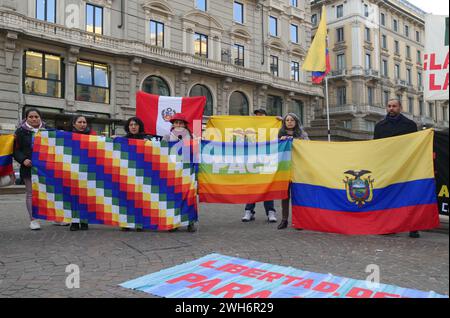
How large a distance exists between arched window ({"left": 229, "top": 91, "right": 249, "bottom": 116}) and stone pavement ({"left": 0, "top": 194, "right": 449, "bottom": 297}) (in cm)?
2561

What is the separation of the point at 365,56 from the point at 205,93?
1168 inches

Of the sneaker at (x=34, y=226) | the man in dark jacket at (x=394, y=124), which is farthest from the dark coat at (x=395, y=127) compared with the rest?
the sneaker at (x=34, y=226)

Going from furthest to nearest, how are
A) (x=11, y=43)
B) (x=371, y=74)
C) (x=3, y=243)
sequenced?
(x=371, y=74), (x=11, y=43), (x=3, y=243)

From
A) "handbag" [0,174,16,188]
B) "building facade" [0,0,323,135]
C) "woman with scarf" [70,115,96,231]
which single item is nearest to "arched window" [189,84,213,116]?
"building facade" [0,0,323,135]

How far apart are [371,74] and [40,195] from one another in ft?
166

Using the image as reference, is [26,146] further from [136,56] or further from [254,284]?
[136,56]

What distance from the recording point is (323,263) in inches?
169

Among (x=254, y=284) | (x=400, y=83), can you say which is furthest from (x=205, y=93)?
(x=400, y=83)

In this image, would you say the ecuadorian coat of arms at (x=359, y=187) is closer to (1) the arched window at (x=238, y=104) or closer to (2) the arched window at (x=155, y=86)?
(2) the arched window at (x=155, y=86)

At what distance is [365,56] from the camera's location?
50.6 m

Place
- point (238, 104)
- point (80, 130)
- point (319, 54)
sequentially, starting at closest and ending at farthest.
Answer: point (80, 130), point (319, 54), point (238, 104)

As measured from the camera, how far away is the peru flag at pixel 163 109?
7.76m

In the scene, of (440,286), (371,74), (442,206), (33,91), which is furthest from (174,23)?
(371,74)
